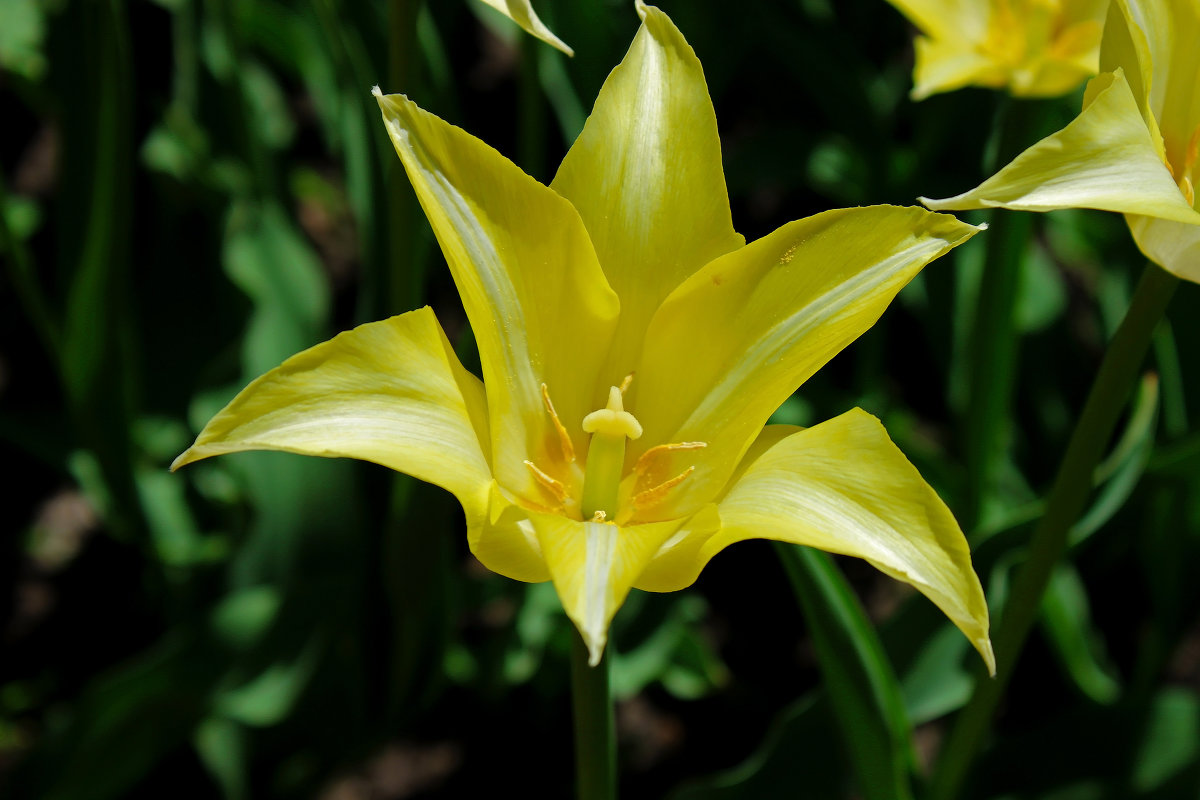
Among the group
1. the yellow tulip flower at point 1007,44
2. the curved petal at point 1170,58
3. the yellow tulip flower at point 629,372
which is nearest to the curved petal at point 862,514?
the yellow tulip flower at point 629,372

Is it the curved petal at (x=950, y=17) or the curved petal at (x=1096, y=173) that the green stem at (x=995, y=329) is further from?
the curved petal at (x=1096, y=173)

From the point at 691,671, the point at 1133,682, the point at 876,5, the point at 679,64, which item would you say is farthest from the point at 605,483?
the point at 876,5

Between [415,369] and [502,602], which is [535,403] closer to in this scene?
[415,369]

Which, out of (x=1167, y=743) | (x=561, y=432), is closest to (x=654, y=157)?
(x=561, y=432)

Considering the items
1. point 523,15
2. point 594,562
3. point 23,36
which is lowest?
point 594,562

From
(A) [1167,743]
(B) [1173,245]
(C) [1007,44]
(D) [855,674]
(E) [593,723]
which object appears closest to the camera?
(B) [1173,245]

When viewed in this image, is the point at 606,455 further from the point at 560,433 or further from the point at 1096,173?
the point at 1096,173

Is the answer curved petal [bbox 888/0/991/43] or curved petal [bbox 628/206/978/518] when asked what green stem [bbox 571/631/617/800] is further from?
curved petal [bbox 888/0/991/43]
